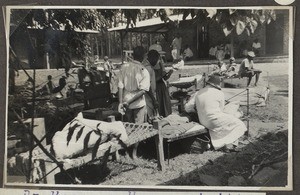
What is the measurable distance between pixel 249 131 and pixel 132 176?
1.56ft

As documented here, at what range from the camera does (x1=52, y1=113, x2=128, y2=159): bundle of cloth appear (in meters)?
1.69

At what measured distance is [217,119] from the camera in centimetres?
171

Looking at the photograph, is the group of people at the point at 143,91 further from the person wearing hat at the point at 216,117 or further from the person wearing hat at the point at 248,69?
the person wearing hat at the point at 248,69

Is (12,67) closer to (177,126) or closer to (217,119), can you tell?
(177,126)

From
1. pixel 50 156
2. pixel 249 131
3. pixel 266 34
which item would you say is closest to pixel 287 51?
pixel 266 34

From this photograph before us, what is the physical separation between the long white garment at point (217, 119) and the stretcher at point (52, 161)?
0.61 ft

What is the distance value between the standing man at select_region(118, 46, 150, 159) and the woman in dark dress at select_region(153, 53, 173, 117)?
0.13 feet

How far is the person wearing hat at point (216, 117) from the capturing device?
1701 mm

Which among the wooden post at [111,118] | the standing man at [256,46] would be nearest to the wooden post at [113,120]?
the wooden post at [111,118]

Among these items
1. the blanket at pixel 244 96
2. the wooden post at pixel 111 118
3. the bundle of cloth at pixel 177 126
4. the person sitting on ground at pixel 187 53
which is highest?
the person sitting on ground at pixel 187 53

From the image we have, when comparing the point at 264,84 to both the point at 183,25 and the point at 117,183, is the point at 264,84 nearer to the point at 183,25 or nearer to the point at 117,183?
the point at 183,25

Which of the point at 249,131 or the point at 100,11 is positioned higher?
the point at 100,11

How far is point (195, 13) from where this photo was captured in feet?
5.48

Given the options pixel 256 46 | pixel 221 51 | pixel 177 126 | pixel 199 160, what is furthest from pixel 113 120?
pixel 256 46
